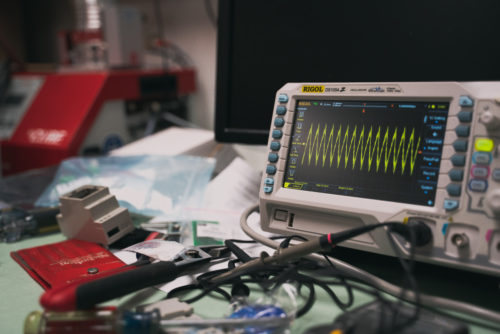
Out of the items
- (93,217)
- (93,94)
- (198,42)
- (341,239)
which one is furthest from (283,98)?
(198,42)

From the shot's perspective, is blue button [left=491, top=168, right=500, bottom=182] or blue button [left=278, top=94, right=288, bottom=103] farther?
blue button [left=278, top=94, right=288, bottom=103]

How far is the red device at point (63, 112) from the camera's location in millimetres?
1143

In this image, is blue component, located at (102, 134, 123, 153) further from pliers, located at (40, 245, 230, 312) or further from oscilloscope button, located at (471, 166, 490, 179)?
oscilloscope button, located at (471, 166, 490, 179)

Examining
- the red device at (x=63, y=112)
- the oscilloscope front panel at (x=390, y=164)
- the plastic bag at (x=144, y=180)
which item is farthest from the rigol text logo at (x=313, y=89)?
the red device at (x=63, y=112)

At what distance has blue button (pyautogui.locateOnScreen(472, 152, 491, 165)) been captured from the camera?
1.52 feet

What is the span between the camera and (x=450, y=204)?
473 mm

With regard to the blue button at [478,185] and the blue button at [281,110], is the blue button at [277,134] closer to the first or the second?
the blue button at [281,110]

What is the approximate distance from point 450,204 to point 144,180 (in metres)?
0.60

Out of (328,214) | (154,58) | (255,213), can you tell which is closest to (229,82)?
(255,213)

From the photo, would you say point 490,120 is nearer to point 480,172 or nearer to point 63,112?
point 480,172

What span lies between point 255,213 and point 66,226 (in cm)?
32

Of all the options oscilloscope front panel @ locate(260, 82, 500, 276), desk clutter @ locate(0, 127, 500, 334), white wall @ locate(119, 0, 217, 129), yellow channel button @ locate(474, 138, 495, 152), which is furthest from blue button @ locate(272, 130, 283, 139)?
white wall @ locate(119, 0, 217, 129)

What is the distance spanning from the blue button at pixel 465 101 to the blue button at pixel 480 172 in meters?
0.07

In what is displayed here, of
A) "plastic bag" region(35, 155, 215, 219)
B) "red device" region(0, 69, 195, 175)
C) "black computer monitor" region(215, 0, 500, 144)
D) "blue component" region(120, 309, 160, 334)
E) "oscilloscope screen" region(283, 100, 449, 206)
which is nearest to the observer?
"blue component" region(120, 309, 160, 334)
